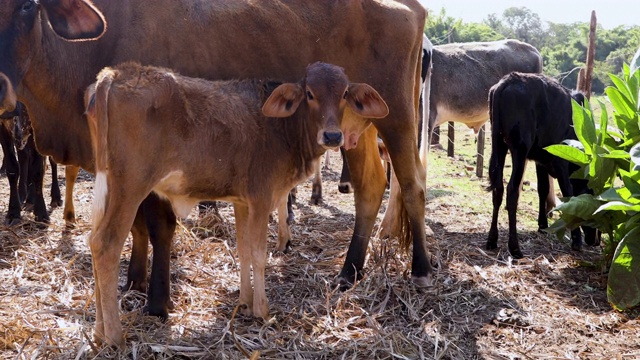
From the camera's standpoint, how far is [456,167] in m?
15.3

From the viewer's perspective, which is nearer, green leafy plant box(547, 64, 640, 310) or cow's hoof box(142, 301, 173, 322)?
cow's hoof box(142, 301, 173, 322)

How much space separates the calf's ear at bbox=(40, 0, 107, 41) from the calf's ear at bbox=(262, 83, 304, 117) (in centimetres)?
123

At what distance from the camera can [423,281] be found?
6.22 meters

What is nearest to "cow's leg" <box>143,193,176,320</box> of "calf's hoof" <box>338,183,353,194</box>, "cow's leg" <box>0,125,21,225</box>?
"cow's leg" <box>0,125,21,225</box>

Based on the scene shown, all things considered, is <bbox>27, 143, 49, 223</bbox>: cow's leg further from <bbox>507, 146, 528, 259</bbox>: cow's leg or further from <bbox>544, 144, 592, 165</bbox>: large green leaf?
<bbox>544, 144, 592, 165</bbox>: large green leaf

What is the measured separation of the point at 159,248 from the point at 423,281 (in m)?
2.26

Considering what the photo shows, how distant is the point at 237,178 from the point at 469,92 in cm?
788

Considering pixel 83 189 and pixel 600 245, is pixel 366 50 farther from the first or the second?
pixel 83 189

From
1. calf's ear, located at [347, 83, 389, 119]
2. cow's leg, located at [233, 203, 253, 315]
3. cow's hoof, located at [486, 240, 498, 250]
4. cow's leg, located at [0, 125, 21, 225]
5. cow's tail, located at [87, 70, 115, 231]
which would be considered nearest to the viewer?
cow's tail, located at [87, 70, 115, 231]

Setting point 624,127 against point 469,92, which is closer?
point 624,127

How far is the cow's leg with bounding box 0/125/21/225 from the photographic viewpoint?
329 inches

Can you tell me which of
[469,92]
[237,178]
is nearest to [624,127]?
[237,178]

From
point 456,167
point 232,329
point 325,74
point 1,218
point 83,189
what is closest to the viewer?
point 232,329

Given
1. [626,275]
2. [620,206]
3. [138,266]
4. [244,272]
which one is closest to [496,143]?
[620,206]
